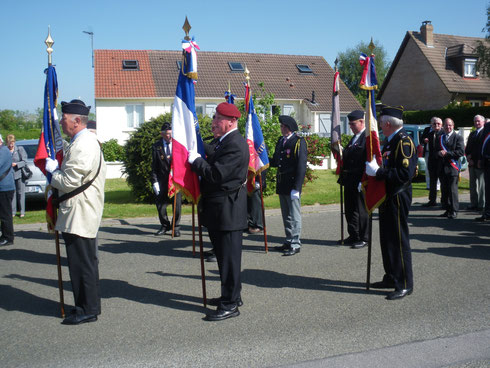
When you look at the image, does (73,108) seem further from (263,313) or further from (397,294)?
(397,294)

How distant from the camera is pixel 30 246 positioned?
8.48m

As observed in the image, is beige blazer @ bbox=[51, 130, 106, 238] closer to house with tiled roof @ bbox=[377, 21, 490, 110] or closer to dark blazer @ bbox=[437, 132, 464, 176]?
dark blazer @ bbox=[437, 132, 464, 176]

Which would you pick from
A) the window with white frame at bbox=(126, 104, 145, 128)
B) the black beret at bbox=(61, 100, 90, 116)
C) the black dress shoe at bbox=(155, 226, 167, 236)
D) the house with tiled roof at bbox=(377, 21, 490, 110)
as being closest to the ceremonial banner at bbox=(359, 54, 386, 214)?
the black beret at bbox=(61, 100, 90, 116)

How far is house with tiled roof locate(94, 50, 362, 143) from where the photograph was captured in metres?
31.0

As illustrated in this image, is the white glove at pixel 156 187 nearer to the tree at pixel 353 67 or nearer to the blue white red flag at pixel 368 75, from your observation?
the blue white red flag at pixel 368 75

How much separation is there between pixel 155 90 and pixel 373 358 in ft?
95.9

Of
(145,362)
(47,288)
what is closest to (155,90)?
(47,288)

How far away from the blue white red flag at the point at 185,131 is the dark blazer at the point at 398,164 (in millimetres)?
2042

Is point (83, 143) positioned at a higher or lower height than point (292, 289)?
higher

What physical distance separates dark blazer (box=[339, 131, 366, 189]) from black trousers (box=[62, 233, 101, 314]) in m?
4.54

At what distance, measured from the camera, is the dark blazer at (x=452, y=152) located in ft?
35.4

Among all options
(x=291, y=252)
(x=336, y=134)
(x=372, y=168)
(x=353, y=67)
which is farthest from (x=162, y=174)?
(x=353, y=67)

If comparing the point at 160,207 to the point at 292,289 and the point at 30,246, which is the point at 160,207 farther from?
the point at 292,289

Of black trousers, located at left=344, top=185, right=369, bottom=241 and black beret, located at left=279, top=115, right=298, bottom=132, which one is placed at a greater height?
black beret, located at left=279, top=115, right=298, bottom=132
